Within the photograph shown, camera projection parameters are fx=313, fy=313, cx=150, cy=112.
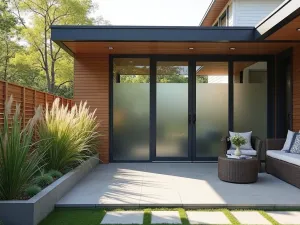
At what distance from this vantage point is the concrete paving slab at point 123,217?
3.45m

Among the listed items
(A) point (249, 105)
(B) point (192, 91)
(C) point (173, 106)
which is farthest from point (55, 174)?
(A) point (249, 105)

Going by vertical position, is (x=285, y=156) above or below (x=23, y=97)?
below

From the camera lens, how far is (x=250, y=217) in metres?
3.61

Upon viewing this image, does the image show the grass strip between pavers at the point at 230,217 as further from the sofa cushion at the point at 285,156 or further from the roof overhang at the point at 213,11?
the roof overhang at the point at 213,11

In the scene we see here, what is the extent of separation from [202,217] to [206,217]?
0.15 ft

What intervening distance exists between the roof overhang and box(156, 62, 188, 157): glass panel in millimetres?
4676

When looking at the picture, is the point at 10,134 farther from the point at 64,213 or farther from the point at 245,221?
the point at 245,221

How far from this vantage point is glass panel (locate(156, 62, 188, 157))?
7.48 metres

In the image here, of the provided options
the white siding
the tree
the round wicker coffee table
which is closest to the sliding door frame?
the round wicker coffee table

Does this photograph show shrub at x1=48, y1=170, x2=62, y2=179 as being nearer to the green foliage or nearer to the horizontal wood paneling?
the green foliage

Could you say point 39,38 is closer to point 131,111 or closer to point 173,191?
point 131,111

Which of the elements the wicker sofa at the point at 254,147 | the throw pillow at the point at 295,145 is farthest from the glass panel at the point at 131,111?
the throw pillow at the point at 295,145

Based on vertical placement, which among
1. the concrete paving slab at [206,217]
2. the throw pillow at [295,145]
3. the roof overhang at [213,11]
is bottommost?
the concrete paving slab at [206,217]

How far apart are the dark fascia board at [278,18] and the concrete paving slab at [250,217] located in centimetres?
279
